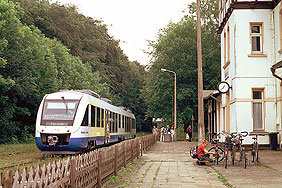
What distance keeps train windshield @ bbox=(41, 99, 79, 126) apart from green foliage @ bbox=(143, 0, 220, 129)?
2581 centimetres

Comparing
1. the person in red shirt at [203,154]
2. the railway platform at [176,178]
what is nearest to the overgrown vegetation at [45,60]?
the person in red shirt at [203,154]

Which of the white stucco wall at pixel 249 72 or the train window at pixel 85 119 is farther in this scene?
the white stucco wall at pixel 249 72

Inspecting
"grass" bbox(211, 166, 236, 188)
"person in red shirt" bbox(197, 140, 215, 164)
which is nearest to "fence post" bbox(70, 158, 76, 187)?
"grass" bbox(211, 166, 236, 188)

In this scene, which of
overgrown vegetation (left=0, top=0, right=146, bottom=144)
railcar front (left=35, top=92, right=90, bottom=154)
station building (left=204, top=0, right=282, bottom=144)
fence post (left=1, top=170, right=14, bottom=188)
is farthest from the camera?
overgrown vegetation (left=0, top=0, right=146, bottom=144)

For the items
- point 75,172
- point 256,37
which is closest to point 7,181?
point 75,172

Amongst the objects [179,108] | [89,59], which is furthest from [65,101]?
[89,59]

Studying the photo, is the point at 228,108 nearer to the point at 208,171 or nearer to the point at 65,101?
the point at 65,101

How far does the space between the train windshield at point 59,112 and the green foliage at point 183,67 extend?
25811 millimetres

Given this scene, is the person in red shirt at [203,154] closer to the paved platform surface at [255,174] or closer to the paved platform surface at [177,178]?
the paved platform surface at [255,174]

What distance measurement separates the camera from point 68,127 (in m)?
18.0

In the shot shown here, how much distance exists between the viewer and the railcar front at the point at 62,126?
17.9m

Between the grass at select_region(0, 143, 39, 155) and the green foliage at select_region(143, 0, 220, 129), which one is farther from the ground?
the green foliage at select_region(143, 0, 220, 129)

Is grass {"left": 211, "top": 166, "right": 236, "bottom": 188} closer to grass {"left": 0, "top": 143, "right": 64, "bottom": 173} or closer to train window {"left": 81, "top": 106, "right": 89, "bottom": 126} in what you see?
grass {"left": 0, "top": 143, "right": 64, "bottom": 173}

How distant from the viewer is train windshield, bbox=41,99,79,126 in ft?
59.7
